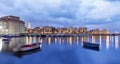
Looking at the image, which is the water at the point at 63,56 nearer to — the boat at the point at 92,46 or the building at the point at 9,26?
the boat at the point at 92,46

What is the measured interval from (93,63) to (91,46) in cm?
2966

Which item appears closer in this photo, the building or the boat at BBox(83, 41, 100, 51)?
the boat at BBox(83, 41, 100, 51)

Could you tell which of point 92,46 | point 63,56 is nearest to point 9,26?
point 92,46

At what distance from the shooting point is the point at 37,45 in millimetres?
55594

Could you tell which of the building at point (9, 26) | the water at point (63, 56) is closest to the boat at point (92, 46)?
the water at point (63, 56)

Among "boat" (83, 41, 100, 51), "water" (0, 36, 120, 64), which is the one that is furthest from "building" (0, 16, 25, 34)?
"boat" (83, 41, 100, 51)

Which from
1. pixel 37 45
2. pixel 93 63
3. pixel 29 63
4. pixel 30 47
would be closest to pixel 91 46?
pixel 37 45

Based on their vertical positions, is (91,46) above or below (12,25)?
below

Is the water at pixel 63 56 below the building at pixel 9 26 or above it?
below

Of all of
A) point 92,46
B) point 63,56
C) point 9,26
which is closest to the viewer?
point 63,56

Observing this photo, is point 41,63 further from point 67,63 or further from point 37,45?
point 37,45

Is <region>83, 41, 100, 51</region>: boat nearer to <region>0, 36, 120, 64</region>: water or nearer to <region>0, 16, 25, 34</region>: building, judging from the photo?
<region>0, 36, 120, 64</region>: water

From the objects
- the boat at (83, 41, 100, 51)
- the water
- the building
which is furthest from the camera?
the building

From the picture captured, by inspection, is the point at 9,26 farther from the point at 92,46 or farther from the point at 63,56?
the point at 63,56
